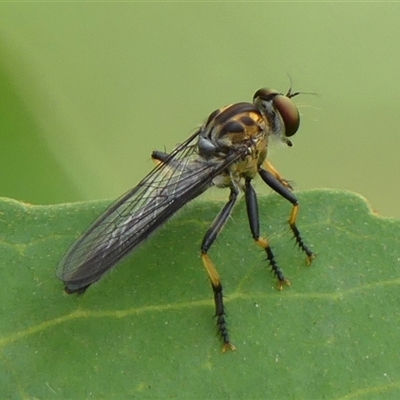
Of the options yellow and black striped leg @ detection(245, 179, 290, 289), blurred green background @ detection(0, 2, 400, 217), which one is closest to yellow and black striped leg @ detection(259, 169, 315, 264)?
yellow and black striped leg @ detection(245, 179, 290, 289)

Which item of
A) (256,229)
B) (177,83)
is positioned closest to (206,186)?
(256,229)

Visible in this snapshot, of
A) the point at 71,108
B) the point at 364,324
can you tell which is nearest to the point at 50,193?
the point at 71,108

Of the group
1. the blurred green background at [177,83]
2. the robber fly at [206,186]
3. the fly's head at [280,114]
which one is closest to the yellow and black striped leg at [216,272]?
the robber fly at [206,186]

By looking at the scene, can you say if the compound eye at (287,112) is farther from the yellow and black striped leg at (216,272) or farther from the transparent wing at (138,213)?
the yellow and black striped leg at (216,272)

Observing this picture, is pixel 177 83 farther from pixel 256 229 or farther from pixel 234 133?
pixel 256 229

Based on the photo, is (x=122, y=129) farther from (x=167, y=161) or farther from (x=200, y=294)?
(x=200, y=294)

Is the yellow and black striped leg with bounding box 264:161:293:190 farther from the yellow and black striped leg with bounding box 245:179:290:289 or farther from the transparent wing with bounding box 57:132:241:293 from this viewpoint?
the yellow and black striped leg with bounding box 245:179:290:289
